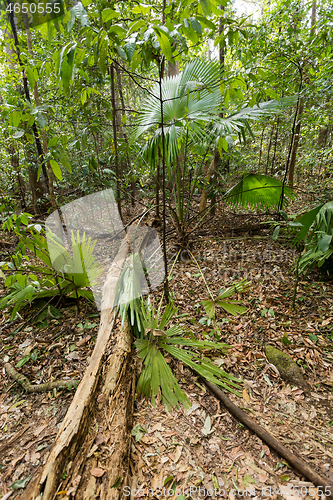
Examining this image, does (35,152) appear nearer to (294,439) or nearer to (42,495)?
(42,495)

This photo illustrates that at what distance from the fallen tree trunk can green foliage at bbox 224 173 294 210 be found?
6.97ft

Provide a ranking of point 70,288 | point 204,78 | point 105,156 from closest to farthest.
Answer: point 70,288, point 204,78, point 105,156

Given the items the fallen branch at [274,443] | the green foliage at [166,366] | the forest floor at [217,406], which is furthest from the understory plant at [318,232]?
the fallen branch at [274,443]

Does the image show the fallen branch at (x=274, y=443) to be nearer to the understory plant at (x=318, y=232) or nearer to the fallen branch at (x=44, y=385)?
the fallen branch at (x=44, y=385)

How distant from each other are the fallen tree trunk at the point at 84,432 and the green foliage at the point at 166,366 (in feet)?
0.43

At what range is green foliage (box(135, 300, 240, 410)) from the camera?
145 cm

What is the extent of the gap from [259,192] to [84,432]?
2790 mm

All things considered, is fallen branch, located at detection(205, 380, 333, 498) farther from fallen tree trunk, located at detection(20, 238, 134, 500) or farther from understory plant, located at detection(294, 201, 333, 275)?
understory plant, located at detection(294, 201, 333, 275)

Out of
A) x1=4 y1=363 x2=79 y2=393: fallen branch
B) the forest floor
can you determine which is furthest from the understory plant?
x1=4 y1=363 x2=79 y2=393: fallen branch

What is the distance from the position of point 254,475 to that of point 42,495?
37.6 inches

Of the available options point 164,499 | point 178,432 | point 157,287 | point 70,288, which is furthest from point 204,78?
point 164,499

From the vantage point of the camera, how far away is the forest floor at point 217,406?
115cm

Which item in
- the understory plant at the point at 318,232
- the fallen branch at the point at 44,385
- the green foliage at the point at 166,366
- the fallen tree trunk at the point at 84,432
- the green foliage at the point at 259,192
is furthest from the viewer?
the green foliage at the point at 259,192

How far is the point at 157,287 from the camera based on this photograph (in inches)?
107
